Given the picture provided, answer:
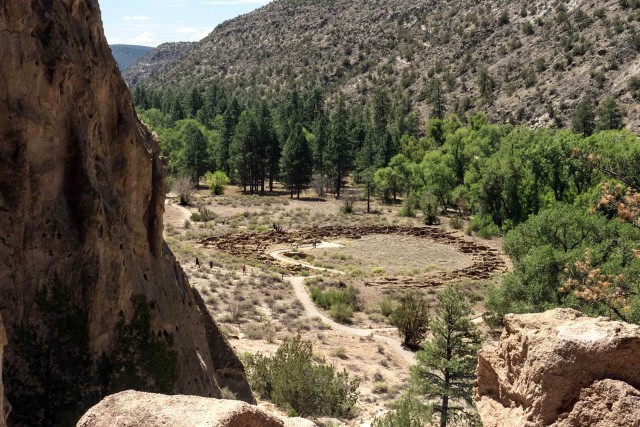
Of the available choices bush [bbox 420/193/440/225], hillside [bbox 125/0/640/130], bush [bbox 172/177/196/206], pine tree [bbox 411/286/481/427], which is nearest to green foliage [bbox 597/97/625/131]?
hillside [bbox 125/0/640/130]

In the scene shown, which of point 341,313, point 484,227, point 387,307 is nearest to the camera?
point 341,313

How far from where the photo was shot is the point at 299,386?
54.6ft

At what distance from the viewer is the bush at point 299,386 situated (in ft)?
54.7

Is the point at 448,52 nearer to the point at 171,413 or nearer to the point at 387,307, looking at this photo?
the point at 387,307

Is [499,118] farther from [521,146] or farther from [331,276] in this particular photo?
[331,276]

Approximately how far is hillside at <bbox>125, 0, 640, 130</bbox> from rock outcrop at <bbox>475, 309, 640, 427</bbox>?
69653 millimetres

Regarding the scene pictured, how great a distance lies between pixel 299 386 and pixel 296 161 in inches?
2229

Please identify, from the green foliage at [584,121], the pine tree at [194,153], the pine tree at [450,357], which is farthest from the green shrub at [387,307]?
the pine tree at [194,153]

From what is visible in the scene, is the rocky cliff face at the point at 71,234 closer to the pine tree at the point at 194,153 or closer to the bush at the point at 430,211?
the bush at the point at 430,211

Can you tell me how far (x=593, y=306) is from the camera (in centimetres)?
1928

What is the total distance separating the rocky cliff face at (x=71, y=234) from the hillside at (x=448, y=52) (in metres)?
68.4

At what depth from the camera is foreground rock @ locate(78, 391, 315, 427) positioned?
4980 mm

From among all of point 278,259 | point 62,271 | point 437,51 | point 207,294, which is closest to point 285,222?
point 278,259

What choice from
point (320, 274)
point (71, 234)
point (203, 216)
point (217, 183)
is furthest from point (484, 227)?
point (71, 234)
